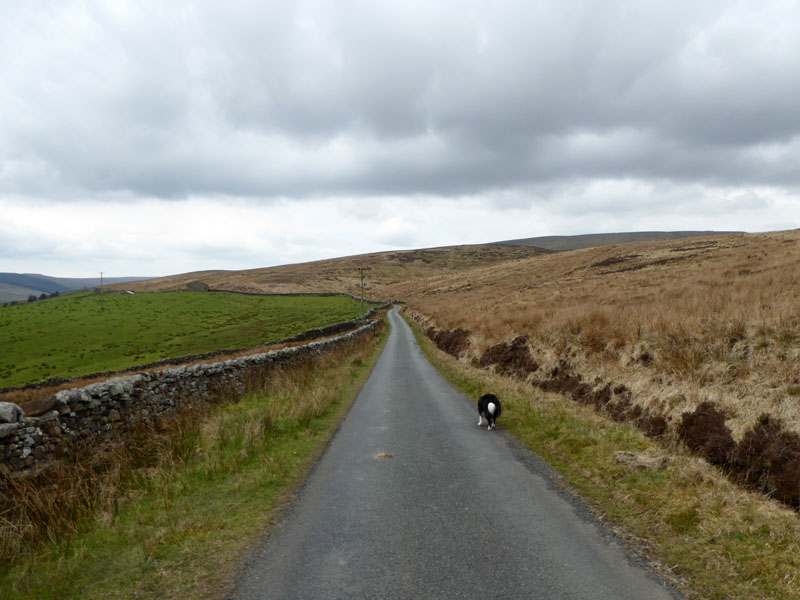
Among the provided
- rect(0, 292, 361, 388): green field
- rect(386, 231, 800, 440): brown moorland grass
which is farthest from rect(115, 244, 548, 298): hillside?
rect(386, 231, 800, 440): brown moorland grass

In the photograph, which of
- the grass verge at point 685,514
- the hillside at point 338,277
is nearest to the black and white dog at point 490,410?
the grass verge at point 685,514

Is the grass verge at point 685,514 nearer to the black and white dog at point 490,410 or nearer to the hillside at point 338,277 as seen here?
the black and white dog at point 490,410

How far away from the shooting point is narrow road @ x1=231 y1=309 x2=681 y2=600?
168 inches

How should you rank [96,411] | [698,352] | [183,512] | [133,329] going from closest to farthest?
[183,512], [96,411], [698,352], [133,329]

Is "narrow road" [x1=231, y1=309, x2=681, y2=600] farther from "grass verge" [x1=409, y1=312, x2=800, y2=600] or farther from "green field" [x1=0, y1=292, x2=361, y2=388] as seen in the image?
"green field" [x1=0, y1=292, x2=361, y2=388]

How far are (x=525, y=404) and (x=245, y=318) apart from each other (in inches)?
2240

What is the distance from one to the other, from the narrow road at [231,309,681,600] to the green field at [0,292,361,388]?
3289 centimetres

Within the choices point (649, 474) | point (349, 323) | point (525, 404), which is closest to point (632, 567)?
point (649, 474)

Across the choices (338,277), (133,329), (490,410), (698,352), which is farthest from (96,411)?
(338,277)

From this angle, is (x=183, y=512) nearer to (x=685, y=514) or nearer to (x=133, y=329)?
(x=685, y=514)

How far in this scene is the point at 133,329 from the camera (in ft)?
172

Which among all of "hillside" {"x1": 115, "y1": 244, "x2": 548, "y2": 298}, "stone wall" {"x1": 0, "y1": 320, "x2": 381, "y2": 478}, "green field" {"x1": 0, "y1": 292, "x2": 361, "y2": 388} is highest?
"hillside" {"x1": 115, "y1": 244, "x2": 548, "y2": 298}

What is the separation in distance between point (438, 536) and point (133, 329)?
57922 millimetres

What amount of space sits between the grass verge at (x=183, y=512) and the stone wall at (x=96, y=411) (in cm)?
84
